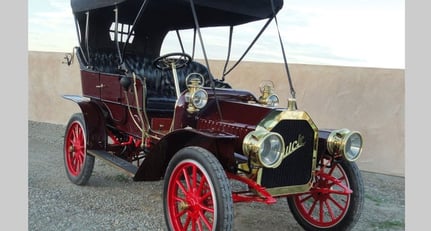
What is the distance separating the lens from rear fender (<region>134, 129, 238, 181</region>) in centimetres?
305

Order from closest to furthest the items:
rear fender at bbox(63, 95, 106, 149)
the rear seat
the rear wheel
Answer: rear fender at bbox(63, 95, 106, 149)
the rear wheel
the rear seat

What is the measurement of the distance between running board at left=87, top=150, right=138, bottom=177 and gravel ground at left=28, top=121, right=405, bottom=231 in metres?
0.41

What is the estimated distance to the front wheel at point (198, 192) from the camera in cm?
272

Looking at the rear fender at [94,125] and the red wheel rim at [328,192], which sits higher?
the rear fender at [94,125]

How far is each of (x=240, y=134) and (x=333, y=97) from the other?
3.64 metres

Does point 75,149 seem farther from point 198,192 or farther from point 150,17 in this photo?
point 198,192

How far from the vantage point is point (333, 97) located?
662 cm

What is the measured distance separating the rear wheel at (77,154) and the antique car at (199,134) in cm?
1

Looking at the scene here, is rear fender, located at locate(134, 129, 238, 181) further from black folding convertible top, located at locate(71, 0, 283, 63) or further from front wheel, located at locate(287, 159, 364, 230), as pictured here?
black folding convertible top, located at locate(71, 0, 283, 63)

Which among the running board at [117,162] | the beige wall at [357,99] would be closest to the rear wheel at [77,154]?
the running board at [117,162]

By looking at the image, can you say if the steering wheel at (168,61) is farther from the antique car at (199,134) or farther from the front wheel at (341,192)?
the front wheel at (341,192)

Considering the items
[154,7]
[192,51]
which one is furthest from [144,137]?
[192,51]

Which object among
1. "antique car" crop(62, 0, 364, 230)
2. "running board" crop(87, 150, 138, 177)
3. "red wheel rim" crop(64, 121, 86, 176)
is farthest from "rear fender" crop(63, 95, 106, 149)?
"red wheel rim" crop(64, 121, 86, 176)

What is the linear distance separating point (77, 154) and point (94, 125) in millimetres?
583
